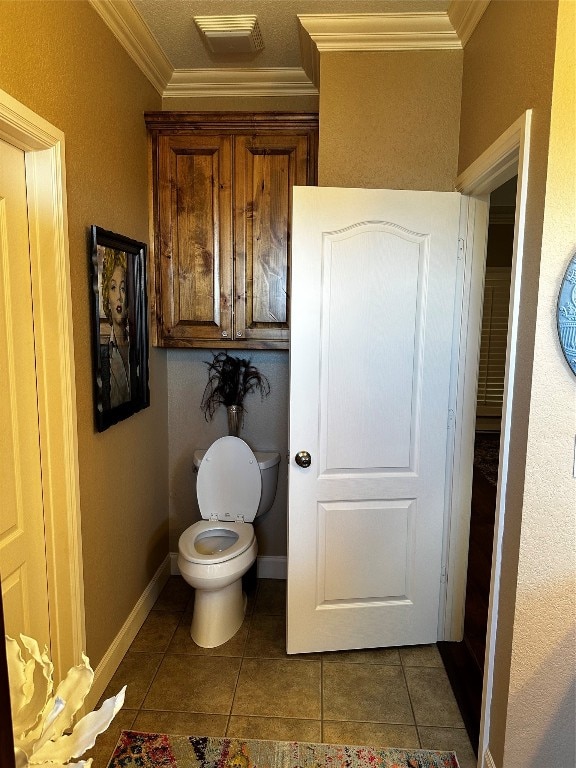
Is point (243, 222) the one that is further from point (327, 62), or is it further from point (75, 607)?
point (75, 607)

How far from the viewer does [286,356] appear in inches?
A: 117

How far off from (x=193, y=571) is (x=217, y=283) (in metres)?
1.40

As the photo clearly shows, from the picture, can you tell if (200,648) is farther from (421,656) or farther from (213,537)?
(421,656)

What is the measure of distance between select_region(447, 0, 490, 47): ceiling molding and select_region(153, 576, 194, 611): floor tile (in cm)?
299

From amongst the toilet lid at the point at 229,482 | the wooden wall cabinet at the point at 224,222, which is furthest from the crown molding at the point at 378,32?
the toilet lid at the point at 229,482

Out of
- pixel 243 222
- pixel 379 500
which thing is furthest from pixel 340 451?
pixel 243 222

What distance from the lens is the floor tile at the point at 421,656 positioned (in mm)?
2371

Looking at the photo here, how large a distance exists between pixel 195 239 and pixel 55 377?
1.19 meters

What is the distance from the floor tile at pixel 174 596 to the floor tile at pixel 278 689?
597 millimetres

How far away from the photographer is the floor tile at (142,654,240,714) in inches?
82.6

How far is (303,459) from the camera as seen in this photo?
89.7 inches

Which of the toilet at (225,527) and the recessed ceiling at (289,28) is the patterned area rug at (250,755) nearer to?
the toilet at (225,527)

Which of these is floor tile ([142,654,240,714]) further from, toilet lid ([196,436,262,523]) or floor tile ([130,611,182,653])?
toilet lid ([196,436,262,523])

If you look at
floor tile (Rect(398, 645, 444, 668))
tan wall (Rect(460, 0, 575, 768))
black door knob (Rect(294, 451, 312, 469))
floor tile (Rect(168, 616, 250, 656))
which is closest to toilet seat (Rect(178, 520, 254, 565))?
floor tile (Rect(168, 616, 250, 656))
